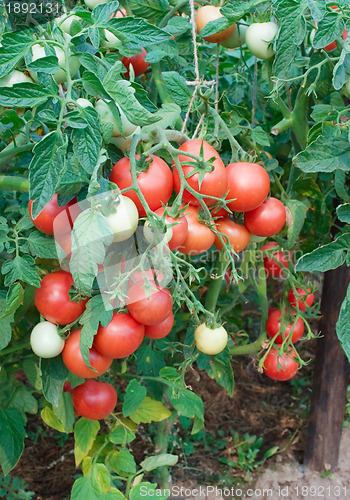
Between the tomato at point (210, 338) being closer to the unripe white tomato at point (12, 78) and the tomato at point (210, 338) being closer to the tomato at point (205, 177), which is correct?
the tomato at point (205, 177)

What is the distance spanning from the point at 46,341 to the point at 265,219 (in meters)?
0.40

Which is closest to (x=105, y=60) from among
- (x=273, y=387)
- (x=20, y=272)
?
(x=20, y=272)

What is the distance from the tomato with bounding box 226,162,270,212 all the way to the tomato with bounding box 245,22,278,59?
21 centimetres

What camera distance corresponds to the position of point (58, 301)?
70cm

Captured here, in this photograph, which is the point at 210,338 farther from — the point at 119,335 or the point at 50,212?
the point at 50,212

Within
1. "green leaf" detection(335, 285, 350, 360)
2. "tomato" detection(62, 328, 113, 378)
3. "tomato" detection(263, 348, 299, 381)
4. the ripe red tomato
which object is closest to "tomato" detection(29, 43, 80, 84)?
the ripe red tomato

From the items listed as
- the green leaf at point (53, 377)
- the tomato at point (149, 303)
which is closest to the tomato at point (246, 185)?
the tomato at point (149, 303)

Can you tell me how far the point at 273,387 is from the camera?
1938 millimetres

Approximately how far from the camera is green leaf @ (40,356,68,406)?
30.7 inches

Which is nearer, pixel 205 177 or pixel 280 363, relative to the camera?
pixel 205 177

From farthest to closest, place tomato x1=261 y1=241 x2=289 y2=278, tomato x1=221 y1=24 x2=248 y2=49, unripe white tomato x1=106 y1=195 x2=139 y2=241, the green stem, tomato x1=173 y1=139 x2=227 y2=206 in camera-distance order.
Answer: tomato x1=261 y1=241 x2=289 y2=278
tomato x1=221 y1=24 x2=248 y2=49
the green stem
tomato x1=173 y1=139 x2=227 y2=206
unripe white tomato x1=106 y1=195 x2=139 y2=241

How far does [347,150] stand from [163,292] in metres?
0.37

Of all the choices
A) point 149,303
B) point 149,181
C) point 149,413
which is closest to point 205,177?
point 149,181

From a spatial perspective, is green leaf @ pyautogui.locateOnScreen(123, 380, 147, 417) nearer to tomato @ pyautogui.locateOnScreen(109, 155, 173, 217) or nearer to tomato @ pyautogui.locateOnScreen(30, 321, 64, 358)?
tomato @ pyautogui.locateOnScreen(30, 321, 64, 358)
